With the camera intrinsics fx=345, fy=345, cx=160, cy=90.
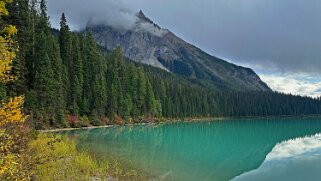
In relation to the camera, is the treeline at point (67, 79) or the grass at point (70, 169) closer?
the grass at point (70, 169)

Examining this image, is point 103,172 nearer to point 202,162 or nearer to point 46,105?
point 202,162

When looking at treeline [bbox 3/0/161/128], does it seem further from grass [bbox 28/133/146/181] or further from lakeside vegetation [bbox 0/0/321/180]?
grass [bbox 28/133/146/181]

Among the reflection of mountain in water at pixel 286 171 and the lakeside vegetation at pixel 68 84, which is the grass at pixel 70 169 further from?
the reflection of mountain in water at pixel 286 171

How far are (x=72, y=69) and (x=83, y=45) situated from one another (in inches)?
425

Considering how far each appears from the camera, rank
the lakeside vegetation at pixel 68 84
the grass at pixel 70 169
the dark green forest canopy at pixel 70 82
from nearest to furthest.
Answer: the grass at pixel 70 169, the lakeside vegetation at pixel 68 84, the dark green forest canopy at pixel 70 82

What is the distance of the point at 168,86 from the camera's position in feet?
453

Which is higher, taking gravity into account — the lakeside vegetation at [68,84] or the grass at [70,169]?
the lakeside vegetation at [68,84]

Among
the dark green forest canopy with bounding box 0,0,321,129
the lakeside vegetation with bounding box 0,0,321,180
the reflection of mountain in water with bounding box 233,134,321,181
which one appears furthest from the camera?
the dark green forest canopy with bounding box 0,0,321,129

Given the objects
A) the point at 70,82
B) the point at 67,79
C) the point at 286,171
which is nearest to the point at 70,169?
the point at 286,171

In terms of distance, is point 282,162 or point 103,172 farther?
point 282,162

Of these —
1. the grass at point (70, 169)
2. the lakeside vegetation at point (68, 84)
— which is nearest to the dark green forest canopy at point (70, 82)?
A: the lakeside vegetation at point (68, 84)

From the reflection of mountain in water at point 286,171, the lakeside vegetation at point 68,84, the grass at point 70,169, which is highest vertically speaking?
the lakeside vegetation at point 68,84

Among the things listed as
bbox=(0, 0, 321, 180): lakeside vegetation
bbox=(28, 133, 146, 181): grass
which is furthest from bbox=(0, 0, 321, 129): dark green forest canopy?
bbox=(28, 133, 146, 181): grass

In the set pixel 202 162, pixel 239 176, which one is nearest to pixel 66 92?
pixel 202 162
